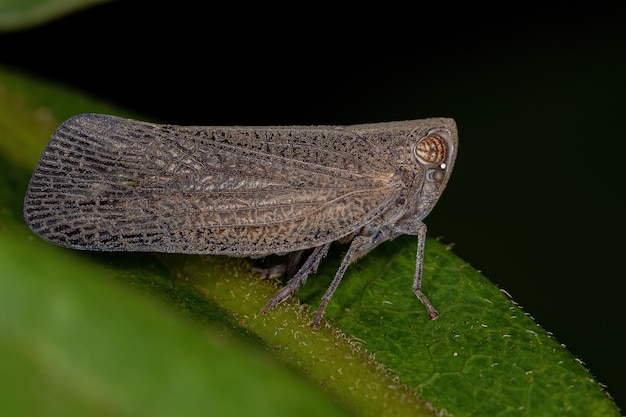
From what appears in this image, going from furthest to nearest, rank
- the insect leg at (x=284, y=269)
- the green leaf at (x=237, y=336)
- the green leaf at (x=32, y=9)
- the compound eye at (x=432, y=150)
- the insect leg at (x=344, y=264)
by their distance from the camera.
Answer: the compound eye at (x=432, y=150)
the insect leg at (x=284, y=269)
the green leaf at (x=32, y=9)
the insect leg at (x=344, y=264)
the green leaf at (x=237, y=336)

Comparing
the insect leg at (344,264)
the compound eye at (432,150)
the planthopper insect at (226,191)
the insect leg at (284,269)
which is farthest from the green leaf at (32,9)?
the compound eye at (432,150)

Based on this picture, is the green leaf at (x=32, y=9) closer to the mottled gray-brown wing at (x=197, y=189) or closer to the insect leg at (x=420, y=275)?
the mottled gray-brown wing at (x=197, y=189)

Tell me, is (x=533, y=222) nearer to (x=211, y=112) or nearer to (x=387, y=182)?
(x=387, y=182)

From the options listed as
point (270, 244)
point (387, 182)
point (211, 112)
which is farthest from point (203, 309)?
point (211, 112)

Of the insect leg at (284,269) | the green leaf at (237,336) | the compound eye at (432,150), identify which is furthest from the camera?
the compound eye at (432,150)

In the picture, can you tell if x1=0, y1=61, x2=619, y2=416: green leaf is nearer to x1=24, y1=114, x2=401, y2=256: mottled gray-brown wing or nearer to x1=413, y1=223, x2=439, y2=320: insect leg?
x1=413, y1=223, x2=439, y2=320: insect leg

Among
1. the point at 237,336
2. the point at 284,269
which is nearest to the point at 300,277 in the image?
the point at 284,269

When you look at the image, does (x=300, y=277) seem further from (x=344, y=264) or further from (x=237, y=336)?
(x=237, y=336)

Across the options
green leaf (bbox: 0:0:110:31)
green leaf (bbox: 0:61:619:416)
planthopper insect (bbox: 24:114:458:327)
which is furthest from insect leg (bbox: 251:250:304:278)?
green leaf (bbox: 0:0:110:31)
